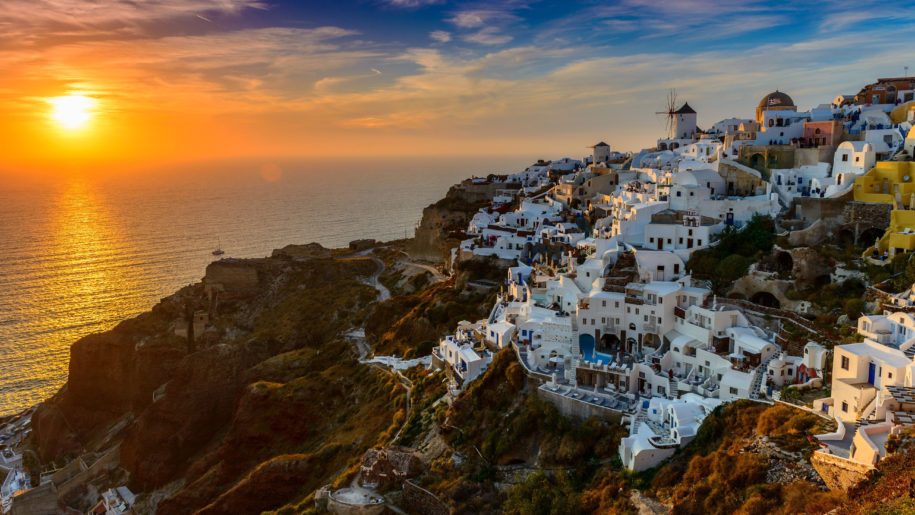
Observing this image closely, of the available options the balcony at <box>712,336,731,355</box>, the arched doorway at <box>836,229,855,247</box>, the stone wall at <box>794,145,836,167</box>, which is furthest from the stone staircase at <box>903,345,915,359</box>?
the stone wall at <box>794,145,836,167</box>

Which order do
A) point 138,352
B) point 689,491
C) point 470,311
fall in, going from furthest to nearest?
1. point 138,352
2. point 470,311
3. point 689,491

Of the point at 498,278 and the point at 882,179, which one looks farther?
the point at 498,278

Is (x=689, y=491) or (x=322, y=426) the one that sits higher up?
(x=689, y=491)

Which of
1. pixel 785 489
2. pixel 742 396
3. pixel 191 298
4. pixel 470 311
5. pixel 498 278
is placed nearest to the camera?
pixel 785 489

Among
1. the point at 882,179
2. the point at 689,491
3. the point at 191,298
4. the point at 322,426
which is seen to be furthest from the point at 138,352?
the point at 882,179

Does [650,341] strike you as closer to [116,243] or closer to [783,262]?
[783,262]

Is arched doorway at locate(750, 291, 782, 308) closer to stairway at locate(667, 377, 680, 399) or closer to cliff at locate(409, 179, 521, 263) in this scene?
stairway at locate(667, 377, 680, 399)

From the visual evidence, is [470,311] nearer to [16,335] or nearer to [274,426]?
[274,426]
